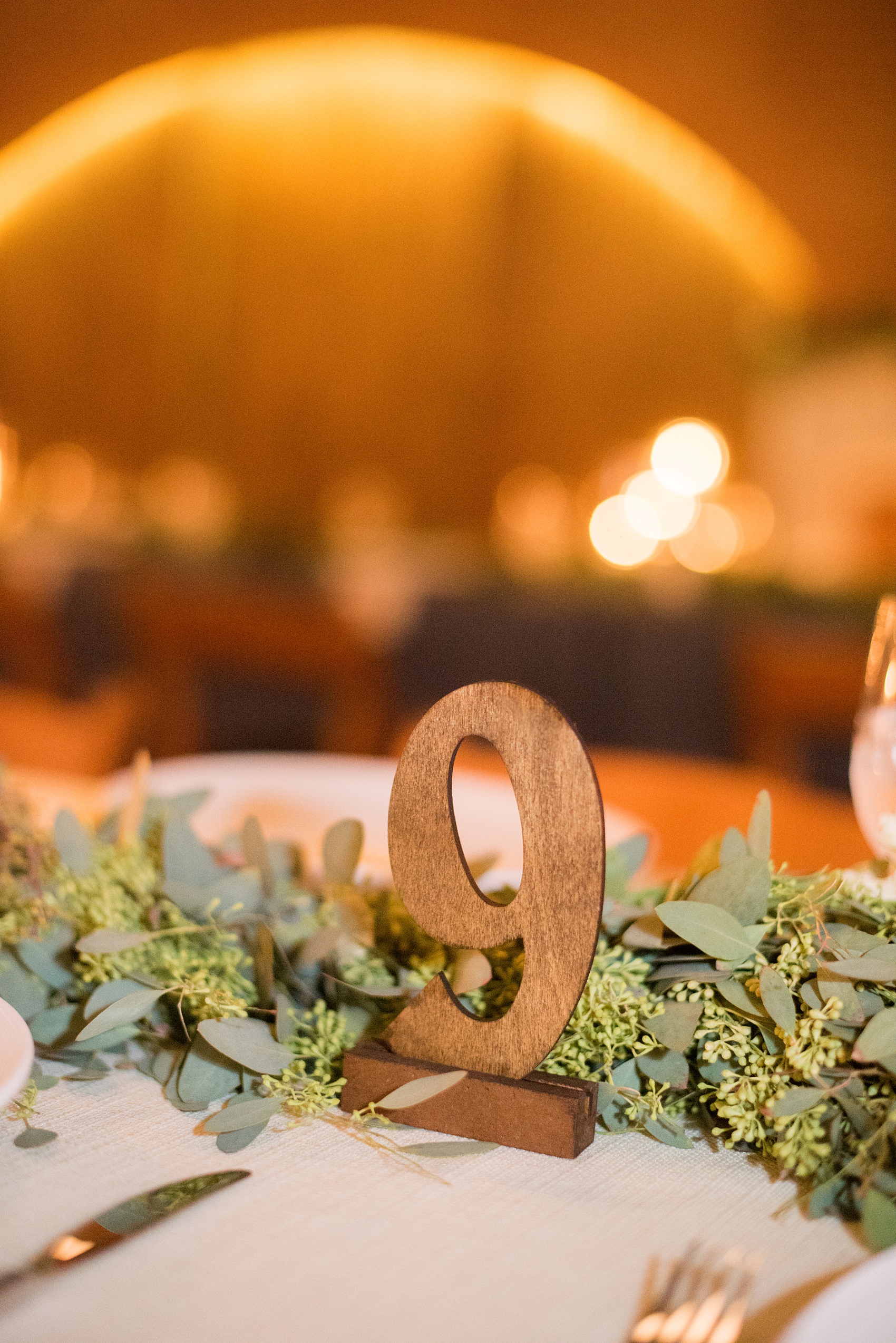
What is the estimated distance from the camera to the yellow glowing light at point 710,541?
4.43 metres

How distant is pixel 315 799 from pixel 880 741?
626mm

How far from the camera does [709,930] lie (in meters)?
0.56

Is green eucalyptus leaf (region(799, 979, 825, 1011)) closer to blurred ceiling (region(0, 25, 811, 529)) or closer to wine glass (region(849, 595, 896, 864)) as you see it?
wine glass (region(849, 595, 896, 864))

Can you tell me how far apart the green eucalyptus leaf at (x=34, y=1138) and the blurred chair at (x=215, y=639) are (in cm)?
254

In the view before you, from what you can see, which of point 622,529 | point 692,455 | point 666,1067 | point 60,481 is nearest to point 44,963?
point 666,1067

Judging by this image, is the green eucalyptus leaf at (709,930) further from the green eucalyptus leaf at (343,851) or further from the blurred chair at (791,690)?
the blurred chair at (791,690)

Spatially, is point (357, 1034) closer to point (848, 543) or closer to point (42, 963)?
point (42, 963)

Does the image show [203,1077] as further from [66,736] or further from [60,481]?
[60,481]

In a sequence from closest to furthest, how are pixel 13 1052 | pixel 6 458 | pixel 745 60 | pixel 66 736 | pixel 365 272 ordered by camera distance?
1. pixel 13 1052
2. pixel 66 736
3. pixel 6 458
4. pixel 745 60
5. pixel 365 272

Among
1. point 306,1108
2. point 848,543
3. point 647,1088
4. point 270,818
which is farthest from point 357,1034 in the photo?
point 848,543

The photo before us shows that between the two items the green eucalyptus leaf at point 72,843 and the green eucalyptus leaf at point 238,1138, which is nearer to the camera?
the green eucalyptus leaf at point 238,1138

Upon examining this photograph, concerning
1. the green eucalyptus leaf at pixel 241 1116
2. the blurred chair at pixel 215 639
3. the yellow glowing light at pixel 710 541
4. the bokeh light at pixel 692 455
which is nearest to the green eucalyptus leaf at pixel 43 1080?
the green eucalyptus leaf at pixel 241 1116

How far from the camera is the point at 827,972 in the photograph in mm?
542

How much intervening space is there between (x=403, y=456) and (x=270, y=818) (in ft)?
19.9
